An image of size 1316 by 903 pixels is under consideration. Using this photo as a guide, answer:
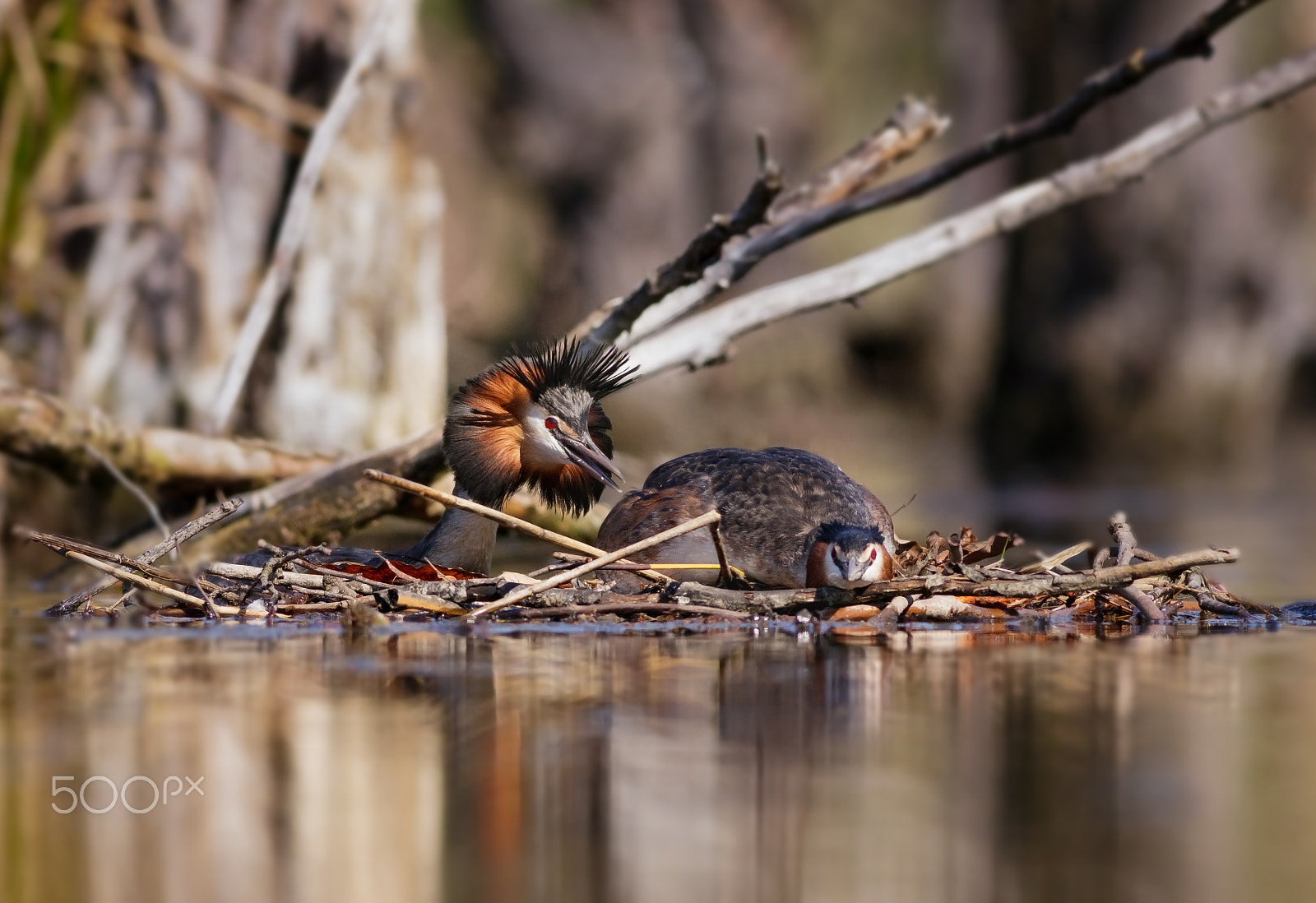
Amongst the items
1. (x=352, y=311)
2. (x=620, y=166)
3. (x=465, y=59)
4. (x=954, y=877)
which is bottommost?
(x=954, y=877)

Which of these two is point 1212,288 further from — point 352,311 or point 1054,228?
point 352,311

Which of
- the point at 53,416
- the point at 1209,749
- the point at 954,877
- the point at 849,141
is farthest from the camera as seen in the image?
the point at 849,141

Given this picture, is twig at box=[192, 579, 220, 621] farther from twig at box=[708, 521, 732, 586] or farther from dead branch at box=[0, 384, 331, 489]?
dead branch at box=[0, 384, 331, 489]

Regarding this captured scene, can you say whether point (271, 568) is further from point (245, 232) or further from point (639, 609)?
point (245, 232)

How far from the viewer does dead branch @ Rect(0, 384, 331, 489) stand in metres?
7.54

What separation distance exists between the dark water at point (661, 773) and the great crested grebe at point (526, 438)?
1.52 m

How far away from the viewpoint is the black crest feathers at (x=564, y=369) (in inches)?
237

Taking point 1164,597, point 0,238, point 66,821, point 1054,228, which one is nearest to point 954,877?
point 66,821

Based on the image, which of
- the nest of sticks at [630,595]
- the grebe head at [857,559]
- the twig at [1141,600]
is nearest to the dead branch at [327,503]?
the nest of sticks at [630,595]

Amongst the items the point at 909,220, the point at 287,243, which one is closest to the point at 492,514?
the point at 287,243

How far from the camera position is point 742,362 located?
16250 millimetres

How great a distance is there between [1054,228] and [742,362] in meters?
4.25

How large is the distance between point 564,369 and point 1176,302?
41.0 ft

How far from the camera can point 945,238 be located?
7.80 m
